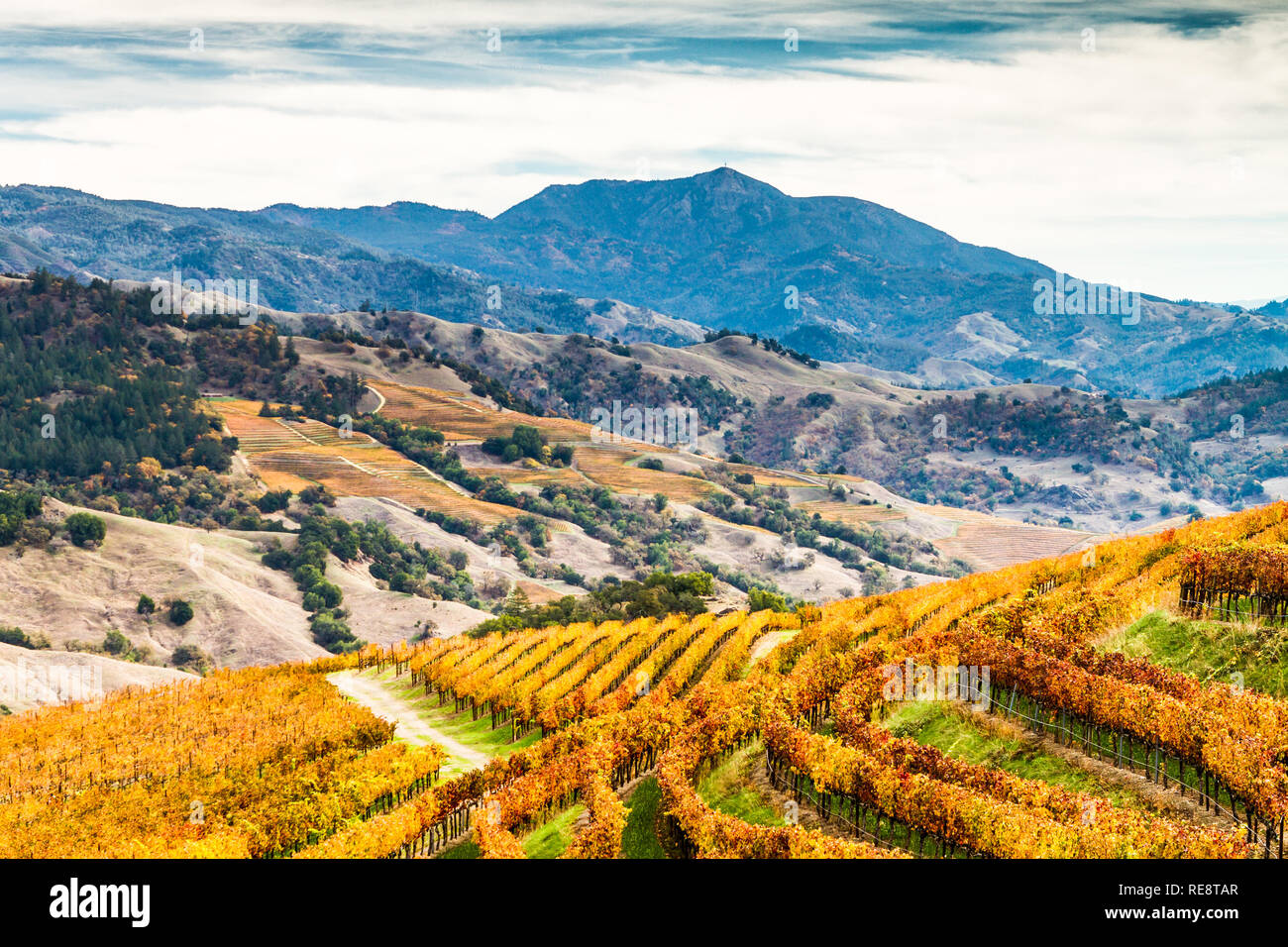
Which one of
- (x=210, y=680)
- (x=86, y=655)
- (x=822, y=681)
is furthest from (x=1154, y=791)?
(x=86, y=655)

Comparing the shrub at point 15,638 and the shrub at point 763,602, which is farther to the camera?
the shrub at point 15,638

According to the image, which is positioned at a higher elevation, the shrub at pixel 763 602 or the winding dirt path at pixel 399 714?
the winding dirt path at pixel 399 714

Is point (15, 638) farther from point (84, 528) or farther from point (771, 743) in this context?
point (771, 743)

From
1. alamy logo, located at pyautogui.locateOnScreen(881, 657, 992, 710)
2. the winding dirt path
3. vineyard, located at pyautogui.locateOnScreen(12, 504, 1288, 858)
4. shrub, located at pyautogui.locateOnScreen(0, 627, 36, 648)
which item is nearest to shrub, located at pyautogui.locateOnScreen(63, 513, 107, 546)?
shrub, located at pyautogui.locateOnScreen(0, 627, 36, 648)
